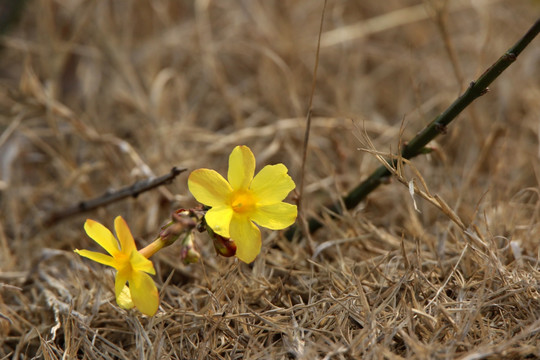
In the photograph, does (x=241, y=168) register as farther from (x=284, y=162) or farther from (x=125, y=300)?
(x=284, y=162)

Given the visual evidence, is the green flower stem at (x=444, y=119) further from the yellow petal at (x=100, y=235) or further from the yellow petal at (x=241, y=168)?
the yellow petal at (x=100, y=235)

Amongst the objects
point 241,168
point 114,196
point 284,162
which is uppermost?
point 241,168

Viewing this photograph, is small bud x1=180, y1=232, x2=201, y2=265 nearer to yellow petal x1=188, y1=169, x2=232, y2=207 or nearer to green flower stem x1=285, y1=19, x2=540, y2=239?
yellow petal x1=188, y1=169, x2=232, y2=207

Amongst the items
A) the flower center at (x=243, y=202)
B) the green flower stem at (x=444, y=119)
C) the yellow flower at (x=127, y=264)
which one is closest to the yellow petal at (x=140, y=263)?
the yellow flower at (x=127, y=264)

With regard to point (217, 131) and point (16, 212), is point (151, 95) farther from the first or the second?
point (16, 212)

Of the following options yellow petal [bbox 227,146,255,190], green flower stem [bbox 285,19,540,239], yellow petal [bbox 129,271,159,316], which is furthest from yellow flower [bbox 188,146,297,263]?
green flower stem [bbox 285,19,540,239]

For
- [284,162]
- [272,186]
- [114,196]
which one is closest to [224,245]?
[272,186]
